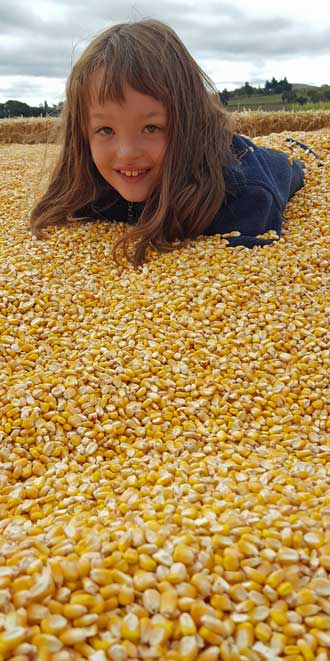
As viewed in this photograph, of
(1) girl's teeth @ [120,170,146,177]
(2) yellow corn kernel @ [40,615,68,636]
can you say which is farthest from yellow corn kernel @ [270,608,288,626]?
(1) girl's teeth @ [120,170,146,177]

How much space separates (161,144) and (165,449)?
1.91m

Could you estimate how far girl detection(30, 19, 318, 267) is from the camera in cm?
307

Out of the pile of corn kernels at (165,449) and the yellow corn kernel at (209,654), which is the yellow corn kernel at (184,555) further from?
the yellow corn kernel at (209,654)

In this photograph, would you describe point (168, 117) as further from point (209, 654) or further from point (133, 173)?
point (209, 654)

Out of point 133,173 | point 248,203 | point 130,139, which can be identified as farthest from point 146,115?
point 248,203

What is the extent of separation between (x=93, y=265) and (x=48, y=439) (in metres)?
1.40

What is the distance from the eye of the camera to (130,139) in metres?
3.14

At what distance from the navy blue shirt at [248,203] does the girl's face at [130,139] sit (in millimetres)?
206

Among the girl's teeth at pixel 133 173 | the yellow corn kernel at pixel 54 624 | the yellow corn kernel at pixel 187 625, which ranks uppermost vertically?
the girl's teeth at pixel 133 173

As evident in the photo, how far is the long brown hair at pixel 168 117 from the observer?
306 cm

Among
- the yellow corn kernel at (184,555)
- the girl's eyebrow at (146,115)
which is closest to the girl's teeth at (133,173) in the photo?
the girl's eyebrow at (146,115)

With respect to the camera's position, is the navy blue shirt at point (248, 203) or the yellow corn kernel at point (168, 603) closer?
the yellow corn kernel at point (168, 603)

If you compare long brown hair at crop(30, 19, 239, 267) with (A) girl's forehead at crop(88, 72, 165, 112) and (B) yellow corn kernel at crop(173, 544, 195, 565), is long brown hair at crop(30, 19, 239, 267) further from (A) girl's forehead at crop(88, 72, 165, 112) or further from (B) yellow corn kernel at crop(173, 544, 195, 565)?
(B) yellow corn kernel at crop(173, 544, 195, 565)

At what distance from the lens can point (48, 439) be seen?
6.56ft
